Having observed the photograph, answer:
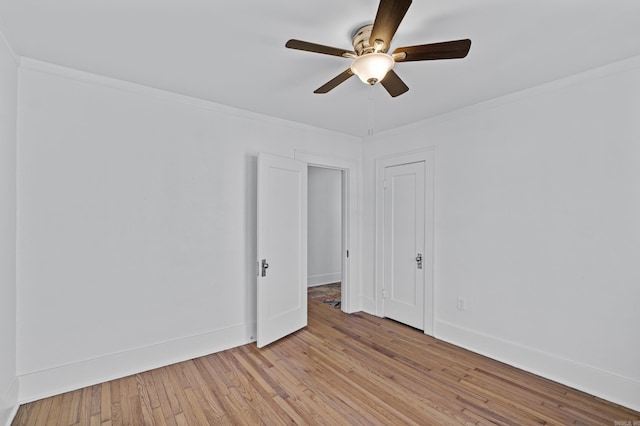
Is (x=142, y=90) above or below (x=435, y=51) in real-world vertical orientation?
above

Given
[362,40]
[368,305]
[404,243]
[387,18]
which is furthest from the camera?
[368,305]

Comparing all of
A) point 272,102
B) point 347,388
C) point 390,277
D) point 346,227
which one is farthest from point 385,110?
point 347,388

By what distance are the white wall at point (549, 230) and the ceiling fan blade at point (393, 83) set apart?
144cm

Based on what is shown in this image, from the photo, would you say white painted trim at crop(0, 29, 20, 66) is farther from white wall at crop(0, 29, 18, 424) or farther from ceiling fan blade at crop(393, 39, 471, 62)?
ceiling fan blade at crop(393, 39, 471, 62)

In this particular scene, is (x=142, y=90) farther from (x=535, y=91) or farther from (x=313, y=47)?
(x=535, y=91)

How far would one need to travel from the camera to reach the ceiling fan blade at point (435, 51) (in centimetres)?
158

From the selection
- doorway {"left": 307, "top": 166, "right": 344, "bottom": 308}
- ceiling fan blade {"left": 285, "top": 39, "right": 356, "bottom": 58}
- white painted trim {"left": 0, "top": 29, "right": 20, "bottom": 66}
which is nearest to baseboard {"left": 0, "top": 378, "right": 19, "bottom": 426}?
white painted trim {"left": 0, "top": 29, "right": 20, "bottom": 66}

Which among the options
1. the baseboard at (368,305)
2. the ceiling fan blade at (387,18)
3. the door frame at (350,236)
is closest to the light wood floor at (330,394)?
the baseboard at (368,305)

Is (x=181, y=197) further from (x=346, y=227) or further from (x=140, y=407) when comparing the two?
(x=346, y=227)

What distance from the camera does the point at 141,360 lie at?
2.66 metres

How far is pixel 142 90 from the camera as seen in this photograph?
8.86 feet

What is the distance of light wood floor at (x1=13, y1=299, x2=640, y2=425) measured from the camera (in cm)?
209

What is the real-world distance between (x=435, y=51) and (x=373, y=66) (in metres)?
0.34

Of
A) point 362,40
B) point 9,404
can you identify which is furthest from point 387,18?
point 9,404
